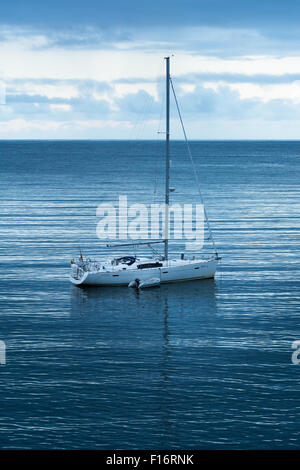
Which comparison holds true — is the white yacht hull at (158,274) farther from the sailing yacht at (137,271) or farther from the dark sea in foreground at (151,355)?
the dark sea in foreground at (151,355)

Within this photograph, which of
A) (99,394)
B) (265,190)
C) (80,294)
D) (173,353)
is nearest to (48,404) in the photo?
(99,394)

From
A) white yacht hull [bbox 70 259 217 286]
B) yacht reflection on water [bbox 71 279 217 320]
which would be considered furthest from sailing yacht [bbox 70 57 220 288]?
yacht reflection on water [bbox 71 279 217 320]

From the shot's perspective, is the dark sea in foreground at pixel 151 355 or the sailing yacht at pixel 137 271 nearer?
the dark sea in foreground at pixel 151 355

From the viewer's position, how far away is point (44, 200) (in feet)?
460

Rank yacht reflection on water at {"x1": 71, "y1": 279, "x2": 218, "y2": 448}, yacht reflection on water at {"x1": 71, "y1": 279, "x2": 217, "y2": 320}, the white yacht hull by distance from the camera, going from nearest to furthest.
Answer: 1. yacht reflection on water at {"x1": 71, "y1": 279, "x2": 218, "y2": 448}
2. yacht reflection on water at {"x1": 71, "y1": 279, "x2": 217, "y2": 320}
3. the white yacht hull

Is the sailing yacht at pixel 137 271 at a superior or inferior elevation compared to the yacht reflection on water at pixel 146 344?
superior

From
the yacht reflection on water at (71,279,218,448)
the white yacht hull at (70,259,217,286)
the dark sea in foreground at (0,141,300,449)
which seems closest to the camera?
the dark sea in foreground at (0,141,300,449)

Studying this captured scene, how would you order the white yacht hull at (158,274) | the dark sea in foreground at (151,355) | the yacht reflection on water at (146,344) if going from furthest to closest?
the white yacht hull at (158,274) → the yacht reflection on water at (146,344) → the dark sea in foreground at (151,355)

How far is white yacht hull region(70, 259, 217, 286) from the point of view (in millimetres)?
68000

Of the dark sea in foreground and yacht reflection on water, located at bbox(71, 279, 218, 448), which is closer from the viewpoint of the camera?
the dark sea in foreground

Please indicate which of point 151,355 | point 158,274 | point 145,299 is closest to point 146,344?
point 151,355

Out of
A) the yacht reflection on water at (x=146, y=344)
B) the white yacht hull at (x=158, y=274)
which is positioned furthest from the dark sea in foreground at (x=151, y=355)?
the white yacht hull at (x=158, y=274)

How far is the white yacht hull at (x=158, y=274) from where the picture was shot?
68.0 metres

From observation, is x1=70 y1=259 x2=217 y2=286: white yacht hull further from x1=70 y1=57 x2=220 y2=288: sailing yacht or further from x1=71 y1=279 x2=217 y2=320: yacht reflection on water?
x1=71 y1=279 x2=217 y2=320: yacht reflection on water
